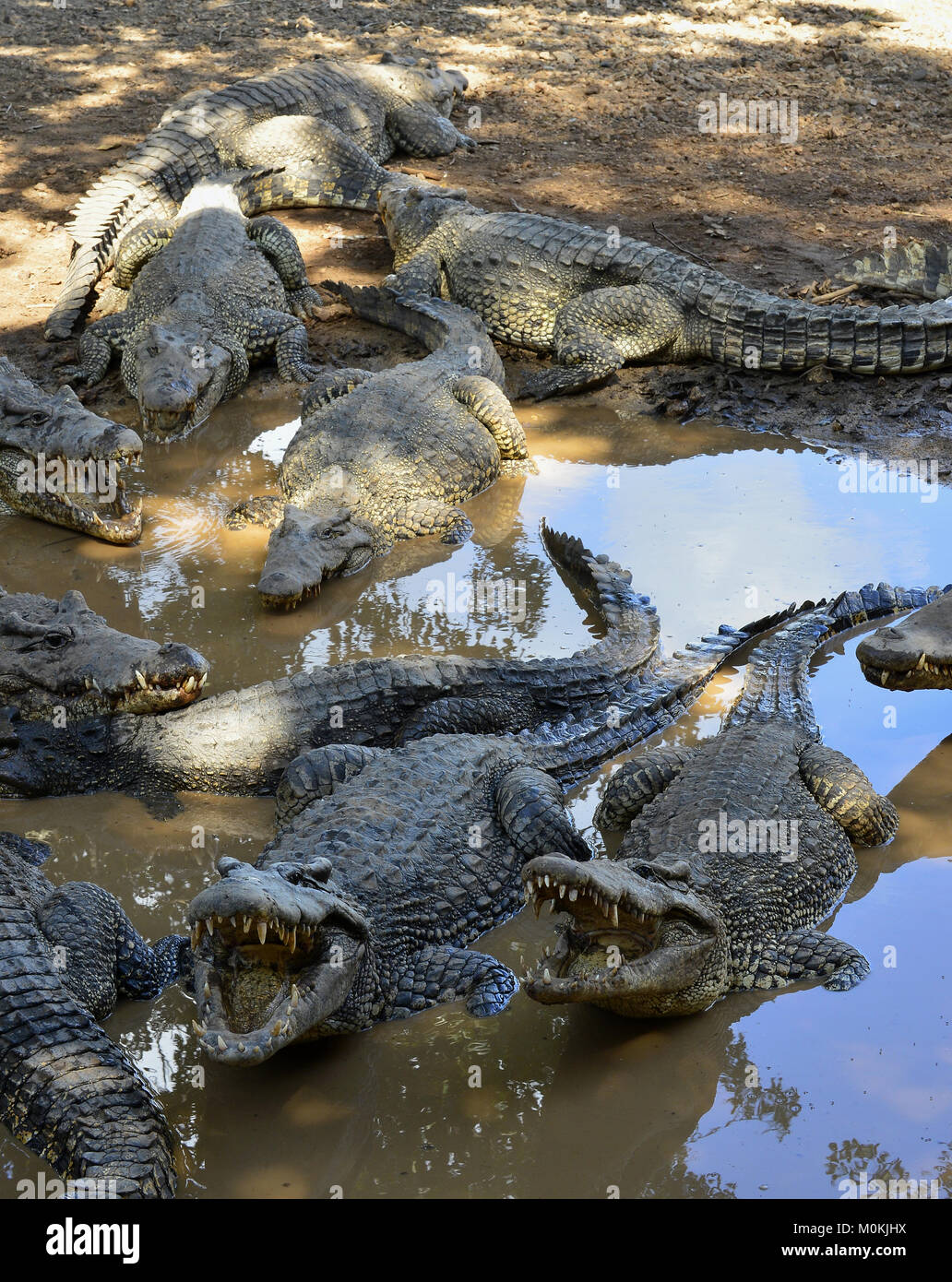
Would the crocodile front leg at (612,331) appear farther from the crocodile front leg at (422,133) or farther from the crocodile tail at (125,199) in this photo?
the crocodile front leg at (422,133)

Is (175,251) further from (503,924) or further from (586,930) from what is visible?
(586,930)

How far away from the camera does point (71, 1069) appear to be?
3348mm

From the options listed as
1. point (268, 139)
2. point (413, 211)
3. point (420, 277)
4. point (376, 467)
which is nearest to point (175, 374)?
point (376, 467)

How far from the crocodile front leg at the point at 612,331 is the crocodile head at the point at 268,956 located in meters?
5.35

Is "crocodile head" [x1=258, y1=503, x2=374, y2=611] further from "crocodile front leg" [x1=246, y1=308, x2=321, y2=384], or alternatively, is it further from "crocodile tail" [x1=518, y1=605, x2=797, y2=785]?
"crocodile front leg" [x1=246, y1=308, x2=321, y2=384]

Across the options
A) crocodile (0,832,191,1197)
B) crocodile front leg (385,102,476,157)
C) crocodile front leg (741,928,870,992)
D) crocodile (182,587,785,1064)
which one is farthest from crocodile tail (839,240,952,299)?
crocodile (0,832,191,1197)

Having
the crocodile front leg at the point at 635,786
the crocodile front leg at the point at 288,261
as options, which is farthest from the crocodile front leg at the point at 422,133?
the crocodile front leg at the point at 635,786

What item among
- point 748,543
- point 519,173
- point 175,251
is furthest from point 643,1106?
point 519,173

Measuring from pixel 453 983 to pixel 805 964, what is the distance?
3.78 ft

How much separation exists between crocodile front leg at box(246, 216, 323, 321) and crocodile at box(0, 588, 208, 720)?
473 centimetres

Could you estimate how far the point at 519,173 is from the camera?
11.1 meters

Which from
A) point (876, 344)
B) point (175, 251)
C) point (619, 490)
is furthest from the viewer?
point (175, 251)

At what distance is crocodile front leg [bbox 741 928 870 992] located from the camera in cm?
412

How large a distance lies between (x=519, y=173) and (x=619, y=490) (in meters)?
4.97
